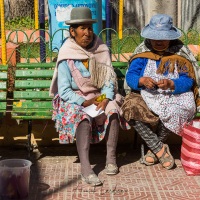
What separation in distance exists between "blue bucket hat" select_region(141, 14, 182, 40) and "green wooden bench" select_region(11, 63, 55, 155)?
115 cm

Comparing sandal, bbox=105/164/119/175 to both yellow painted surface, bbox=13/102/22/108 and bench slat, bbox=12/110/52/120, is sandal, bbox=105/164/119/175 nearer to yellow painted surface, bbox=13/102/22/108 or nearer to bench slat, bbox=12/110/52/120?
bench slat, bbox=12/110/52/120

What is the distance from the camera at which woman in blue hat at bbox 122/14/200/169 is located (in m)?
5.90

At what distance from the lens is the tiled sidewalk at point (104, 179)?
5367mm

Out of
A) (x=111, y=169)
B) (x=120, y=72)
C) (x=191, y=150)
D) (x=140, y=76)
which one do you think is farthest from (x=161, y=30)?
(x=111, y=169)

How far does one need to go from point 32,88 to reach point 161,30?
4.88 ft

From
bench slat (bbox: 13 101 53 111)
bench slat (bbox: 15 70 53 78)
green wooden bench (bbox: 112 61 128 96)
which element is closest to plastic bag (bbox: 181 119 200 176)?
green wooden bench (bbox: 112 61 128 96)

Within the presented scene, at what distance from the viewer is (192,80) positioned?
6.05 meters

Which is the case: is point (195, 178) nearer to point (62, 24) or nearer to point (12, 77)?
point (12, 77)

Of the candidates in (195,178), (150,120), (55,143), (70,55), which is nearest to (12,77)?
(55,143)

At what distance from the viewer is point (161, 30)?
5973 millimetres

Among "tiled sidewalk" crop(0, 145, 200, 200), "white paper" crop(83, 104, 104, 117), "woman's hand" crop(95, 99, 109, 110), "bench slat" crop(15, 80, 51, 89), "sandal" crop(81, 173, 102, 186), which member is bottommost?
"tiled sidewalk" crop(0, 145, 200, 200)

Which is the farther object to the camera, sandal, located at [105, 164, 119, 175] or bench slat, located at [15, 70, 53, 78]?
bench slat, located at [15, 70, 53, 78]

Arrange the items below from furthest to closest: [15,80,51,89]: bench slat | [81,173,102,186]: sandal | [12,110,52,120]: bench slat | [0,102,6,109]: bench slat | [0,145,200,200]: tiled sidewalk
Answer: [15,80,51,89]: bench slat → [0,102,6,109]: bench slat → [12,110,52,120]: bench slat → [81,173,102,186]: sandal → [0,145,200,200]: tiled sidewalk

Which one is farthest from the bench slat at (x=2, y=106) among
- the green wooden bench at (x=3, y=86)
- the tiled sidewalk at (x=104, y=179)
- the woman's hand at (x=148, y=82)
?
the woman's hand at (x=148, y=82)
